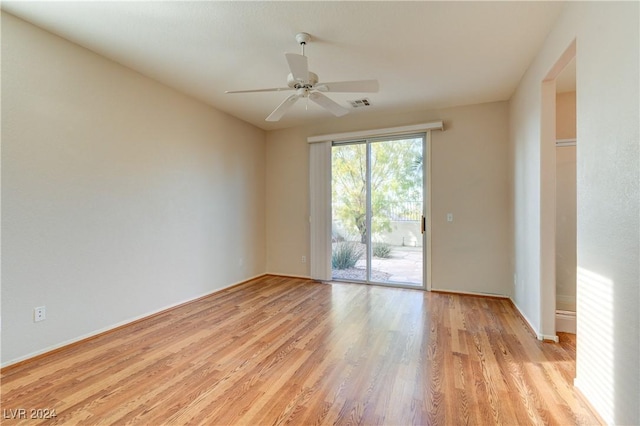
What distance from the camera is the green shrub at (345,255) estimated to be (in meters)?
4.70

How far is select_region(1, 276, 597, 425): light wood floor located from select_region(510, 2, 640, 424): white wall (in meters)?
0.36

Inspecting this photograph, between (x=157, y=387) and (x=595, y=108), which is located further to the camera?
(x=157, y=387)

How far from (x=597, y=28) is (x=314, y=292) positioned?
3.77 metres

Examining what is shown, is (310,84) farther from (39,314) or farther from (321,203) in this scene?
(39,314)

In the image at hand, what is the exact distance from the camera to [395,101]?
380 centimetres

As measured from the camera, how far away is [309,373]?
2.07m

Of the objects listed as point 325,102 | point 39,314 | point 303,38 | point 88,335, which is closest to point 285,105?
point 325,102

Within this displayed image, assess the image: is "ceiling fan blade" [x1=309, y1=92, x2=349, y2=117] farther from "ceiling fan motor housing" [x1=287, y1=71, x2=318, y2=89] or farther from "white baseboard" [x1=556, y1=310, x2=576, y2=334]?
"white baseboard" [x1=556, y1=310, x2=576, y2=334]

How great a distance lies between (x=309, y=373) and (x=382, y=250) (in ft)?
8.90

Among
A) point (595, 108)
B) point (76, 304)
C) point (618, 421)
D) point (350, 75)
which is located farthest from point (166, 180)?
point (618, 421)

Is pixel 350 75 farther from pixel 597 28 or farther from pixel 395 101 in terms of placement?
pixel 597 28

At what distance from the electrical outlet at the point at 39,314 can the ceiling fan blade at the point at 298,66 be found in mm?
2802

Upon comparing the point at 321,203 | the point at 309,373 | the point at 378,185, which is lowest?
the point at 309,373

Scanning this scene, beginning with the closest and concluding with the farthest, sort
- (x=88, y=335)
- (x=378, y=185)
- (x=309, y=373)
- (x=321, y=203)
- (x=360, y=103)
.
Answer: (x=309, y=373), (x=88, y=335), (x=360, y=103), (x=378, y=185), (x=321, y=203)
